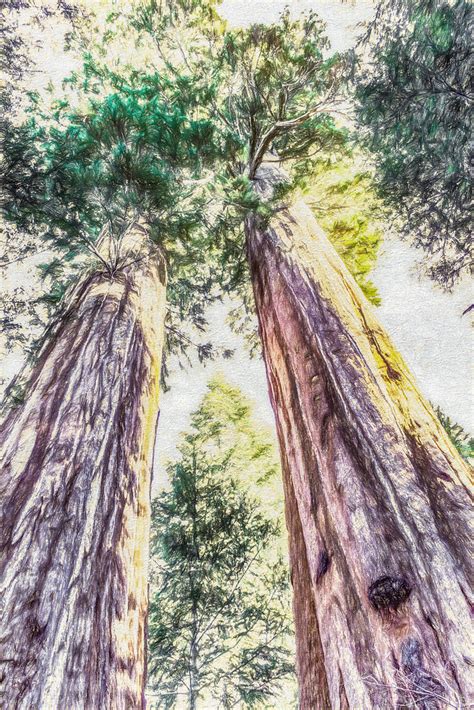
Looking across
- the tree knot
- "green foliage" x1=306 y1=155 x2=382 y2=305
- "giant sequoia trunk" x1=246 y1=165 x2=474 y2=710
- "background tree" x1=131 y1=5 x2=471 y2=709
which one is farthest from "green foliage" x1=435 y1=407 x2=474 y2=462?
the tree knot

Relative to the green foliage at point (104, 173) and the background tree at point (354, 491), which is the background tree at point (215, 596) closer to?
the green foliage at point (104, 173)

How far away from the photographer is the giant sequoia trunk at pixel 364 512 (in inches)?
52.2

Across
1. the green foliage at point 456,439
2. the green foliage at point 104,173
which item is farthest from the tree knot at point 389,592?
the green foliage at point 456,439

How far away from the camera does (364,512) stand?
1693mm

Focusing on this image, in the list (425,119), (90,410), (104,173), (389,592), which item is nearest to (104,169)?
(104,173)

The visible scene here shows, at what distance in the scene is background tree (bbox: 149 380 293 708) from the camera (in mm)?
7586

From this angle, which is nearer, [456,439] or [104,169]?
[104,169]

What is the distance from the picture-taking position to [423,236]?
5.26 m

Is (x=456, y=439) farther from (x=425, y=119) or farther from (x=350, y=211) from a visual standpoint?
(x=425, y=119)

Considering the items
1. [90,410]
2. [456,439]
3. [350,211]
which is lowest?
[90,410]

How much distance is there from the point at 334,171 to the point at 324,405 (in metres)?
4.27

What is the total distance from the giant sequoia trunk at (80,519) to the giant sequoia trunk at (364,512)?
81 centimetres

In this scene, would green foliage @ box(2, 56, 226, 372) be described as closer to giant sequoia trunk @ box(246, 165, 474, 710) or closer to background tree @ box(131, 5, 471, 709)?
background tree @ box(131, 5, 471, 709)

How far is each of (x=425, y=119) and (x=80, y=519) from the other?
426 centimetres
